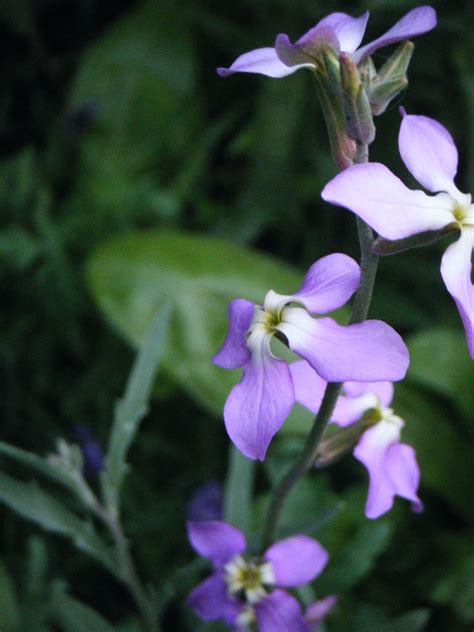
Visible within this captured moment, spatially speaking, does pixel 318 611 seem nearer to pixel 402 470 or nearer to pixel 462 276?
pixel 402 470

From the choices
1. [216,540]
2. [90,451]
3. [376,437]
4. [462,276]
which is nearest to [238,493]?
[216,540]

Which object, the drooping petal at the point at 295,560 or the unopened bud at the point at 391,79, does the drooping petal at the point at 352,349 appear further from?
the drooping petal at the point at 295,560

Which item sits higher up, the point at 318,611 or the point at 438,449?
the point at 318,611

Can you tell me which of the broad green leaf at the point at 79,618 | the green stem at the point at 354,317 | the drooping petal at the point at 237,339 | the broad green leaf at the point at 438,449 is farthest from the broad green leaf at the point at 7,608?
the broad green leaf at the point at 438,449

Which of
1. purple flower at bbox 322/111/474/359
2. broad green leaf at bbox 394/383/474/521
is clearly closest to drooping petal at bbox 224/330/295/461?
purple flower at bbox 322/111/474/359

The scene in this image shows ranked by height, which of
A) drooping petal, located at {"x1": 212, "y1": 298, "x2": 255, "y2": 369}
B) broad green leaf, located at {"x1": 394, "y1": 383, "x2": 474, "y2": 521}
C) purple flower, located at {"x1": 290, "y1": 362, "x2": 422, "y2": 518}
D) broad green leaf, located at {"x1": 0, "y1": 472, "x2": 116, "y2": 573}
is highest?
drooping petal, located at {"x1": 212, "y1": 298, "x2": 255, "y2": 369}

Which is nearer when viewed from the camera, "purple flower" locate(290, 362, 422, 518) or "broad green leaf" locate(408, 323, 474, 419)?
"purple flower" locate(290, 362, 422, 518)

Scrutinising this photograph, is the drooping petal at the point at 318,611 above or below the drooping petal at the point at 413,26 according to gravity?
below

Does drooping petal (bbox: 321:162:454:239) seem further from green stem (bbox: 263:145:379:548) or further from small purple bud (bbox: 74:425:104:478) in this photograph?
small purple bud (bbox: 74:425:104:478)
